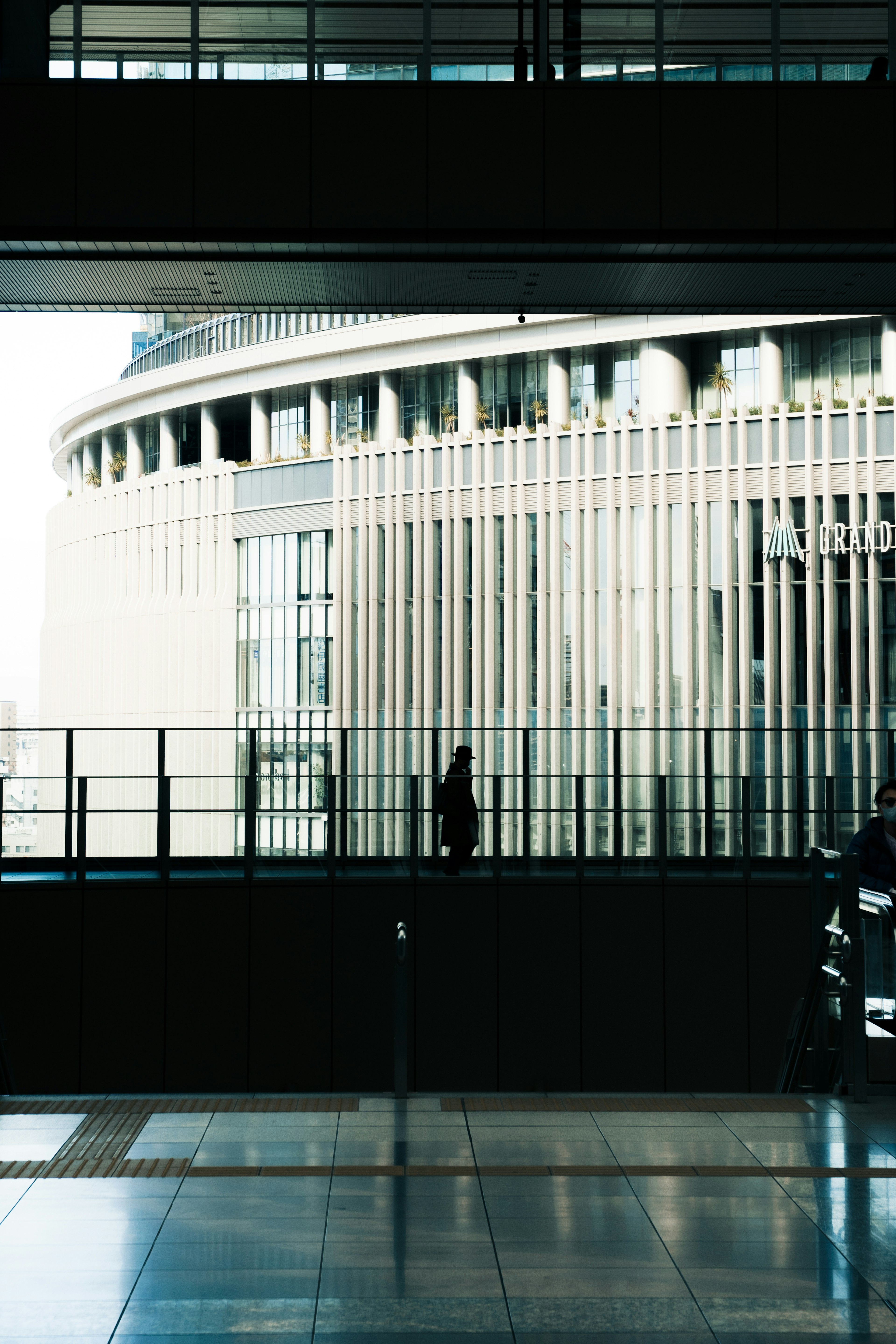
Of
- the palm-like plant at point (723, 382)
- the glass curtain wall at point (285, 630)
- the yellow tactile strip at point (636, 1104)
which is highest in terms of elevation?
the palm-like plant at point (723, 382)

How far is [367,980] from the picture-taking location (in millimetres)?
14609

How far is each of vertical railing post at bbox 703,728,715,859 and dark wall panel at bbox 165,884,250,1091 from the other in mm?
5508

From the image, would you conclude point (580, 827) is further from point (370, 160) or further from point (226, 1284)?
point (226, 1284)

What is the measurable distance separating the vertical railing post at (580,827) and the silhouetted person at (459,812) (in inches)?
47.3

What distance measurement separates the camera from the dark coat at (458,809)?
15.4 meters

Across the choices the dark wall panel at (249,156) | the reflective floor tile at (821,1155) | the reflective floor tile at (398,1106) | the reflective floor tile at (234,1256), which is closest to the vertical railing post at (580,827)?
the reflective floor tile at (398,1106)

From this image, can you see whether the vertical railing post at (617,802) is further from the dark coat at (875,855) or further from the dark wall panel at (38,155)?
the dark wall panel at (38,155)

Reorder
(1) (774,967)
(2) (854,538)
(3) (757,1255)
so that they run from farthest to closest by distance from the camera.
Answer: (2) (854,538), (1) (774,967), (3) (757,1255)

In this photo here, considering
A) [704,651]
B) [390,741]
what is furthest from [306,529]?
[390,741]

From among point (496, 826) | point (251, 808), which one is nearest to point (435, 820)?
point (496, 826)

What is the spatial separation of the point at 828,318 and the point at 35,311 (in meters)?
18.2

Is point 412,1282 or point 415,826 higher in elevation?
point 415,826

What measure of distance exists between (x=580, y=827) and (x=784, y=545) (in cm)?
1008

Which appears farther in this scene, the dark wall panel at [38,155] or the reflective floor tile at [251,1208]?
the dark wall panel at [38,155]
